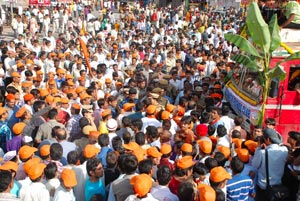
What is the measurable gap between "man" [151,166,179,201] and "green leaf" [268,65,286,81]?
3.27m

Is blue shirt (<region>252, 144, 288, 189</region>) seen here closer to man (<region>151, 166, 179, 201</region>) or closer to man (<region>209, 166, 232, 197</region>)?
man (<region>209, 166, 232, 197</region>)

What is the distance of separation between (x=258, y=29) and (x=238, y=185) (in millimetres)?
3195

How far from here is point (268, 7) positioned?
768 cm

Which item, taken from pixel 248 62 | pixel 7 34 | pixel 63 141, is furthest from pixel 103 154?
pixel 7 34

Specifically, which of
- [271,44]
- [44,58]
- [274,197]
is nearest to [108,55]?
[44,58]

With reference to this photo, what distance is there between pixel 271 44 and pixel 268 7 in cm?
163

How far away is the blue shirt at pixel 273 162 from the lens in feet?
15.4

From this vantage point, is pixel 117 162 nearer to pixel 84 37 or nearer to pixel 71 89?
pixel 71 89

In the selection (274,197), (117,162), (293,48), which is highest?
(293,48)

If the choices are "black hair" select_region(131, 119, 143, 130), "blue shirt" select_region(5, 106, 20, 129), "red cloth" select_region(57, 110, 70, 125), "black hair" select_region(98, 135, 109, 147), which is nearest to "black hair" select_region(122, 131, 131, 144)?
"black hair" select_region(98, 135, 109, 147)

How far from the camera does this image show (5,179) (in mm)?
3889

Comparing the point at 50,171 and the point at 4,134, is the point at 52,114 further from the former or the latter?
the point at 50,171

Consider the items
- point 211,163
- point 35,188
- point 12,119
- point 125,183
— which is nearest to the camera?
point 35,188

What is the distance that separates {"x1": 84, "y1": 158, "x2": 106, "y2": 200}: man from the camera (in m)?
4.24
